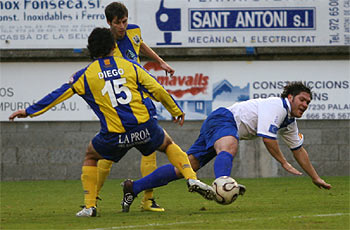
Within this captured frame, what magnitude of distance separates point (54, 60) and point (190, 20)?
8.38 ft

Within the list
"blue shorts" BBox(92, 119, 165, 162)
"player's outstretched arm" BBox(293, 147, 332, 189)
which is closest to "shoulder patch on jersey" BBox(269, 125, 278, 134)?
"player's outstretched arm" BBox(293, 147, 332, 189)

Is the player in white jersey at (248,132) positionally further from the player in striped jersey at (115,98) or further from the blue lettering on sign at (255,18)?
the blue lettering on sign at (255,18)

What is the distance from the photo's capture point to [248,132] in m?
8.34

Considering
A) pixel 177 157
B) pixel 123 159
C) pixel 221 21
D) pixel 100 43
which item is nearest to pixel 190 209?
pixel 177 157

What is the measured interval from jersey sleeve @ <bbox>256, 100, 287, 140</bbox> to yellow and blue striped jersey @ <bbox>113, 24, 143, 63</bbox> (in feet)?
4.79

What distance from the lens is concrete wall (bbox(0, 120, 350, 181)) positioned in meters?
14.4

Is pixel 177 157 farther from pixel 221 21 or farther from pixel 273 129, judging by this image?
pixel 221 21

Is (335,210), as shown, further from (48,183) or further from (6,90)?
(6,90)

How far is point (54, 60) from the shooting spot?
14.8 m

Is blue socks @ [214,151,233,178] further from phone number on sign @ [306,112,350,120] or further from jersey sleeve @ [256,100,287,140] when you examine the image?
phone number on sign @ [306,112,350,120]

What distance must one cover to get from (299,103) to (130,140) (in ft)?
5.89

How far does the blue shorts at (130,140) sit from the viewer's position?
7164mm

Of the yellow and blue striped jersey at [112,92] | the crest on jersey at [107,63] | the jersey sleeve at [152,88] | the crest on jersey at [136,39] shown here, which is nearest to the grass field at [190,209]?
the yellow and blue striped jersey at [112,92]

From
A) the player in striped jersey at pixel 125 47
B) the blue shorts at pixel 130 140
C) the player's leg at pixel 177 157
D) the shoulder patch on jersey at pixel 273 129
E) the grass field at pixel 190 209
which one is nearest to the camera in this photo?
the grass field at pixel 190 209
